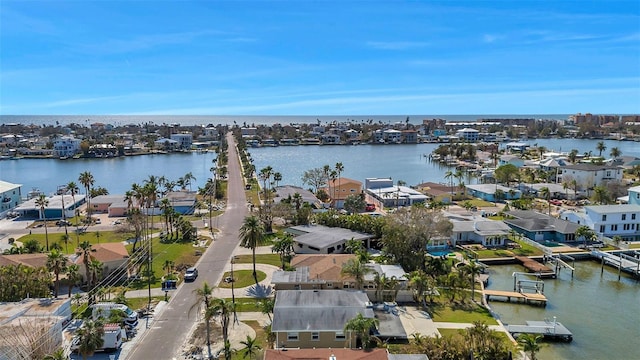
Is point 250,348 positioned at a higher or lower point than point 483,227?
lower

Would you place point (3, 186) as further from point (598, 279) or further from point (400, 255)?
point (598, 279)

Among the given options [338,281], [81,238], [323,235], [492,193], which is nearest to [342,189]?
[492,193]

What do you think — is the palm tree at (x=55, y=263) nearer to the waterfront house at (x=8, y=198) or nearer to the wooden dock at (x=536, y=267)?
the waterfront house at (x=8, y=198)

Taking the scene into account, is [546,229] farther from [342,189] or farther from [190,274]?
[190,274]

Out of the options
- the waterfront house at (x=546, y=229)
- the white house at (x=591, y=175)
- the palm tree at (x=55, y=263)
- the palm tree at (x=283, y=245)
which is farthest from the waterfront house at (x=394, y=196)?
the palm tree at (x=55, y=263)

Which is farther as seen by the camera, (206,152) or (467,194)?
(206,152)

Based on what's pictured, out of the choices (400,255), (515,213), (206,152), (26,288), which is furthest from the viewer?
(206,152)

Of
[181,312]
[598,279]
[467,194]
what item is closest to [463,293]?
[598,279]
